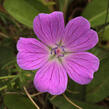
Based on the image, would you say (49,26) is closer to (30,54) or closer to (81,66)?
(30,54)

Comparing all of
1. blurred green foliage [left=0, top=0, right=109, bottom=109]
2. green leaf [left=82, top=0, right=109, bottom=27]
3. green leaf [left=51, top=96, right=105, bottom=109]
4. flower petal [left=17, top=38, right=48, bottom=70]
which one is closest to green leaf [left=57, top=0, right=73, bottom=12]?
blurred green foliage [left=0, top=0, right=109, bottom=109]

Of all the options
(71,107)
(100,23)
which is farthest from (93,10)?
(71,107)

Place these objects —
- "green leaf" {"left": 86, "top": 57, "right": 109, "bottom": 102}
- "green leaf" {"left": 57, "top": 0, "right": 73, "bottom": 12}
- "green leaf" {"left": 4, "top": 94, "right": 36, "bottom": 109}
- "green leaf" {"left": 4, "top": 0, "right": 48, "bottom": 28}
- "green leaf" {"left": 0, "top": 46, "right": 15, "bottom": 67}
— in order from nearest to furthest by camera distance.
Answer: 1. "green leaf" {"left": 4, "top": 94, "right": 36, "bottom": 109}
2. "green leaf" {"left": 86, "top": 57, "right": 109, "bottom": 102}
3. "green leaf" {"left": 4, "top": 0, "right": 48, "bottom": 28}
4. "green leaf" {"left": 0, "top": 46, "right": 15, "bottom": 67}
5. "green leaf" {"left": 57, "top": 0, "right": 73, "bottom": 12}

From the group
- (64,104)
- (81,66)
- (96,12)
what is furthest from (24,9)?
(64,104)

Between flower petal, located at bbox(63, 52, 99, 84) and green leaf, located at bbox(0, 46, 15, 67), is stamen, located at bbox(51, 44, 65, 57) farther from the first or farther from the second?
green leaf, located at bbox(0, 46, 15, 67)

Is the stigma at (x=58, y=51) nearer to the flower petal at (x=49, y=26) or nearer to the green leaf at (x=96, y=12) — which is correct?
the flower petal at (x=49, y=26)
